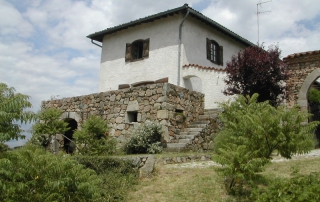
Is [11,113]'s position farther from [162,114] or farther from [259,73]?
[259,73]

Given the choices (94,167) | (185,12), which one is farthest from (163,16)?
(94,167)

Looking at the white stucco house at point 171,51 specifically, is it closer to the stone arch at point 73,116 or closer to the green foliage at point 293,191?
the stone arch at point 73,116

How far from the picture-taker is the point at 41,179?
166 inches

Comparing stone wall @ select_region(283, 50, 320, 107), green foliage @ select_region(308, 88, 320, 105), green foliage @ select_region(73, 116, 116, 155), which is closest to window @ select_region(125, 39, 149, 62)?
green foliage @ select_region(73, 116, 116, 155)

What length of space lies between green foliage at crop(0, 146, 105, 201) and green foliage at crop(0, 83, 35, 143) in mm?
313

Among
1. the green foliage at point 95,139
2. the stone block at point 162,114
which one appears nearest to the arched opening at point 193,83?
the stone block at point 162,114

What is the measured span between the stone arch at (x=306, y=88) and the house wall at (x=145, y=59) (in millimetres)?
5049

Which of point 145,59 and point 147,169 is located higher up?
point 145,59

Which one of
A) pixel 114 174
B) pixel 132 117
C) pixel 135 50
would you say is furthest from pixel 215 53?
pixel 114 174

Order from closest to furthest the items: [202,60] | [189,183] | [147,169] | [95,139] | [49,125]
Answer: [189,183], [147,169], [95,139], [49,125], [202,60]

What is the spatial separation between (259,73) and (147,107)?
4.18m

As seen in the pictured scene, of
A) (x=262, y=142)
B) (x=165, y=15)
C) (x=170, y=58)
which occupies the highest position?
(x=165, y=15)

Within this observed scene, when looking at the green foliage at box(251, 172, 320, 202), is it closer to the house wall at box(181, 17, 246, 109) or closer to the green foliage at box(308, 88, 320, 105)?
the house wall at box(181, 17, 246, 109)

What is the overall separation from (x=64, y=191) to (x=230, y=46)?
13962 millimetres
